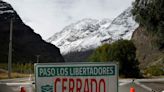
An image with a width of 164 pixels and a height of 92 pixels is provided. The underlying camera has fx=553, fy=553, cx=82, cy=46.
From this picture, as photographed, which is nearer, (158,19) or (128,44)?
(158,19)

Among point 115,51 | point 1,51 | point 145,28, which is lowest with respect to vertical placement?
point 1,51

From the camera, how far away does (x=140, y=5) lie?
126 feet

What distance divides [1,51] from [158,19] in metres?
161

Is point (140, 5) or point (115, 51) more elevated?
point (140, 5)

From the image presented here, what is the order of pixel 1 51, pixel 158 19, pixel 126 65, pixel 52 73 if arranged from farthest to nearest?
pixel 1 51 < pixel 126 65 < pixel 158 19 < pixel 52 73

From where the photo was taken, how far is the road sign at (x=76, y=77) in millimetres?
8539

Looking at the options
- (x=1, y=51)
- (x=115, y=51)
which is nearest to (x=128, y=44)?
(x=115, y=51)

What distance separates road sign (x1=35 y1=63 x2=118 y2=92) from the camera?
28.0ft

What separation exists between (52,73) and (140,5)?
99.1ft

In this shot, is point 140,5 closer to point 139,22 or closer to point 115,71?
point 139,22

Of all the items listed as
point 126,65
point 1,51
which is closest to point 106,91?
point 126,65

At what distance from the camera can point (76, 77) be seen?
8.59 m

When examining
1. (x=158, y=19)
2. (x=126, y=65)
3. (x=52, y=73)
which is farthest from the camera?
(x=126, y=65)

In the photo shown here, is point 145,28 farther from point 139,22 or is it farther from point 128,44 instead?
point 128,44
